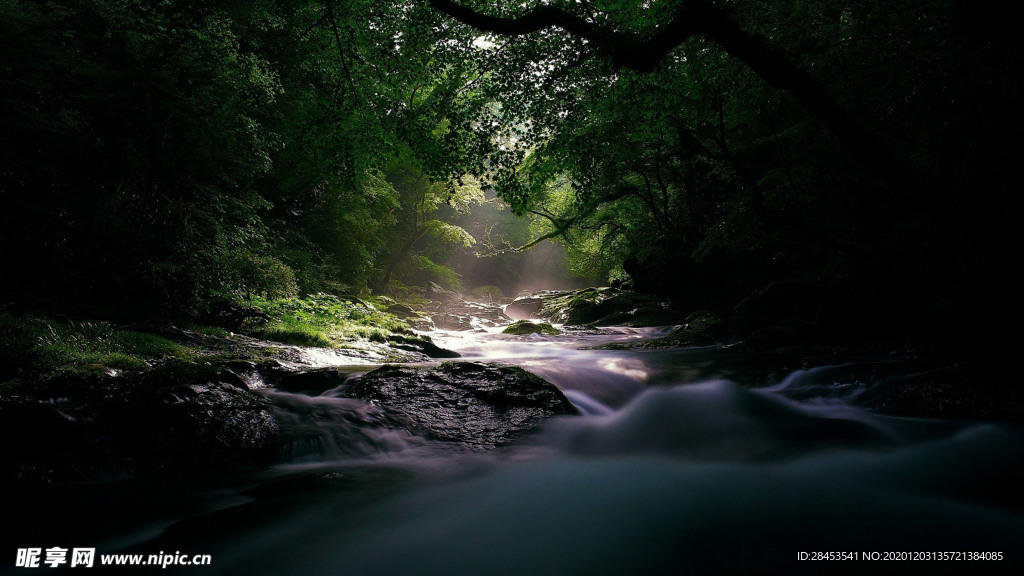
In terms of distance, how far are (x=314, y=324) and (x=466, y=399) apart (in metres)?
5.91

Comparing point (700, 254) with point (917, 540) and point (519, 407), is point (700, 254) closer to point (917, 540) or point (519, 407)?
point (519, 407)

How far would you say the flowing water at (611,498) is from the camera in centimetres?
221

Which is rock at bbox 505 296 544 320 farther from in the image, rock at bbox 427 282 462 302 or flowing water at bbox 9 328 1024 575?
flowing water at bbox 9 328 1024 575

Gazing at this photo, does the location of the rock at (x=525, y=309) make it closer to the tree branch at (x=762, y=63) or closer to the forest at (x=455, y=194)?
the forest at (x=455, y=194)

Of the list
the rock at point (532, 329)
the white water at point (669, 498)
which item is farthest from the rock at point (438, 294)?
the white water at point (669, 498)

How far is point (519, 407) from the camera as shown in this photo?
14.5 feet

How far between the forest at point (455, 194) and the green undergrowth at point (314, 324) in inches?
4.1

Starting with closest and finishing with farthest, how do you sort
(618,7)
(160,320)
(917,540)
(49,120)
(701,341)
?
(917,540) → (49,120) → (160,320) → (618,7) → (701,341)

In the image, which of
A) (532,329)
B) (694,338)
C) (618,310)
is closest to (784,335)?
(694,338)

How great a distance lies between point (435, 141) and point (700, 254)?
9157 mm

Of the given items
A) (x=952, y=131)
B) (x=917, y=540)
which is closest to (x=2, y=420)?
(x=917, y=540)

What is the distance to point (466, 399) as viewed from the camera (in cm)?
442

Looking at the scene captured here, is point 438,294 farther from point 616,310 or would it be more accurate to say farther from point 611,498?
point 611,498

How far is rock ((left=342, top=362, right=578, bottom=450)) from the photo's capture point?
3998 mm
